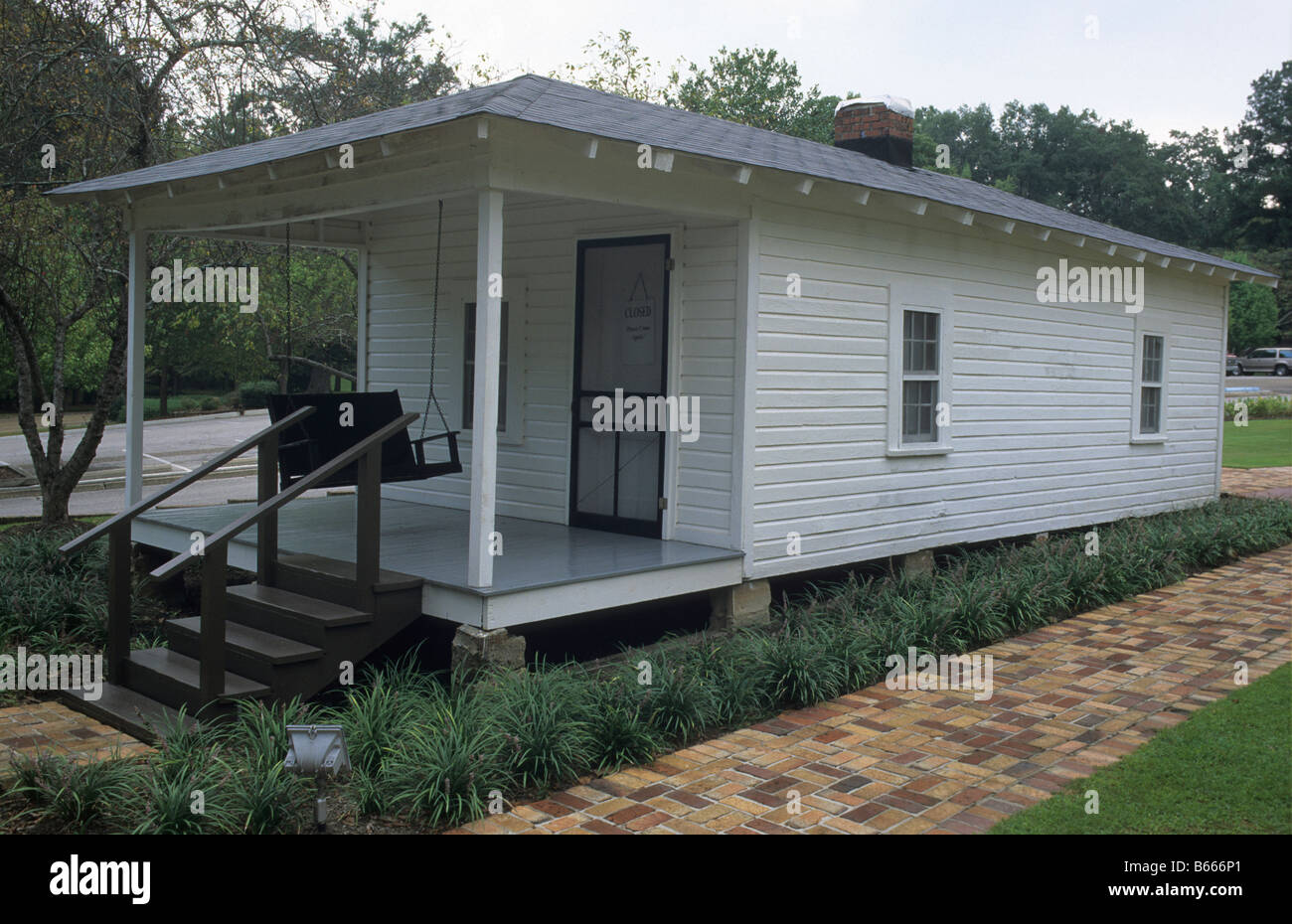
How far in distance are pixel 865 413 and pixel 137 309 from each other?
236 inches

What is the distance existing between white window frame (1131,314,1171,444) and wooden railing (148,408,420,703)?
877cm

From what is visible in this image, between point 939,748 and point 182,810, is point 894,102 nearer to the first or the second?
point 939,748

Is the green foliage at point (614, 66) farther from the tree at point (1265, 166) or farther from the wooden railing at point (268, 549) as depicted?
the tree at point (1265, 166)

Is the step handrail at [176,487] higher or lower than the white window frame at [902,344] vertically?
lower

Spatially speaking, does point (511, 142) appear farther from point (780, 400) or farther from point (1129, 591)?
point (1129, 591)

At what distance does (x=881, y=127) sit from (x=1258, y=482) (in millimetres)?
10581

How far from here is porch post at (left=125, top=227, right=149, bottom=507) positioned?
8812 millimetres

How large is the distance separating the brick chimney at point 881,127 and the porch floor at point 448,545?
551cm

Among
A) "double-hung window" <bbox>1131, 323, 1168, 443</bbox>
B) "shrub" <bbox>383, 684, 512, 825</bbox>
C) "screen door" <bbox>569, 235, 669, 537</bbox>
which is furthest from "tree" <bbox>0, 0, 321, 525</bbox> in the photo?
"double-hung window" <bbox>1131, 323, 1168, 443</bbox>

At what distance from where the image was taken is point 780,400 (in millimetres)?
7961

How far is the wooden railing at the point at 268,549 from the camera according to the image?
561 centimetres

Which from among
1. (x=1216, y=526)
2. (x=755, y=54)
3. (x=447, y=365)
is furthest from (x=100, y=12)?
(x=755, y=54)

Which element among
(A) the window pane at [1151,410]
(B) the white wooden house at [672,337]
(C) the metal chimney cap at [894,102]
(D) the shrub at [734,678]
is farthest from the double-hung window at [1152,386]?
(D) the shrub at [734,678]

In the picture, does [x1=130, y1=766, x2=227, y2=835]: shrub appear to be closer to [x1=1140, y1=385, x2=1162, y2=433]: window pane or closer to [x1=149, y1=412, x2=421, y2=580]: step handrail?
[x1=149, y1=412, x2=421, y2=580]: step handrail
